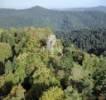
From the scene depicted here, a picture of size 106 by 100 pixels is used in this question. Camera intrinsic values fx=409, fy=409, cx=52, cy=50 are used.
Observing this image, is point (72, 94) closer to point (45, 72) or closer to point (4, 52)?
point (45, 72)

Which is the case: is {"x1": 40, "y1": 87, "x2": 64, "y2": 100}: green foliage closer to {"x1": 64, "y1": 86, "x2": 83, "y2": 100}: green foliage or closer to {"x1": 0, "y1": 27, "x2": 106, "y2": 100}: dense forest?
{"x1": 0, "y1": 27, "x2": 106, "y2": 100}: dense forest

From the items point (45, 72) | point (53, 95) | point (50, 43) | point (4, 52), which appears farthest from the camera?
point (50, 43)

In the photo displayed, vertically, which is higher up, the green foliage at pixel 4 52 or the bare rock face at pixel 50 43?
the bare rock face at pixel 50 43

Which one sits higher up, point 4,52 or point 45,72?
point 45,72

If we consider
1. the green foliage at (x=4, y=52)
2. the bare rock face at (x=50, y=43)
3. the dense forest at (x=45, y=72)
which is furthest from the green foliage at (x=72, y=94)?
the green foliage at (x=4, y=52)

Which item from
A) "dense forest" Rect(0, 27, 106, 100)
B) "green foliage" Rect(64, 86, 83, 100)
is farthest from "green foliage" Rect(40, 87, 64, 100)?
"green foliage" Rect(64, 86, 83, 100)

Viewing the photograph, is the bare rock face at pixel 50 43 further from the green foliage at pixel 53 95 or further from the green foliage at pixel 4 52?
the green foliage at pixel 53 95

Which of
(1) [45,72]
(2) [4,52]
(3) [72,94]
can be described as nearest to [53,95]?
(3) [72,94]

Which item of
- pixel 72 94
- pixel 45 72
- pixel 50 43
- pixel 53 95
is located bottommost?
pixel 50 43
